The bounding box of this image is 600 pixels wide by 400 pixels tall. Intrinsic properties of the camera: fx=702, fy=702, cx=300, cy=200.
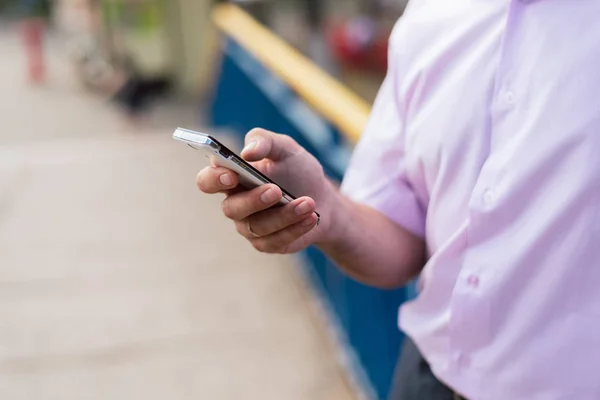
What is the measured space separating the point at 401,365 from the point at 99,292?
233 centimetres

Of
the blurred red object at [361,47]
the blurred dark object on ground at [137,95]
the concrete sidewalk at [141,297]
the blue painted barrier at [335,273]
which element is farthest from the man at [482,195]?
the blurred dark object on ground at [137,95]

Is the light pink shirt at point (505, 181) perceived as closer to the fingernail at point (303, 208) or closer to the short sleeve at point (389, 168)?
the short sleeve at point (389, 168)

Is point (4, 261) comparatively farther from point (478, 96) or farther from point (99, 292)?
point (478, 96)

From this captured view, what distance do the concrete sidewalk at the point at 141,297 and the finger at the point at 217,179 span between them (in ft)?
6.06

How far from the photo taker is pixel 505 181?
91cm

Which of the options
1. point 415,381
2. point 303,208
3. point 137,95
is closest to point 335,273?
point 415,381

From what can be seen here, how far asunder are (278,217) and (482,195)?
0.28 m

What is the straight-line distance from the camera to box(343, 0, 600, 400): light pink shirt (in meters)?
0.85

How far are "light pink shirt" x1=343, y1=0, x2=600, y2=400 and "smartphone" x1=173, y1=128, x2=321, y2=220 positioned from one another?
0.27 m

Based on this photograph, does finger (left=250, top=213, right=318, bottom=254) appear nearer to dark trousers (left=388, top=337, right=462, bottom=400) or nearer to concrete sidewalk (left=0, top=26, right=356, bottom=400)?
dark trousers (left=388, top=337, right=462, bottom=400)

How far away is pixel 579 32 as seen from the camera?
85cm

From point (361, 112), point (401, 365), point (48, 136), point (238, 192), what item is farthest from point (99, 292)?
point (48, 136)

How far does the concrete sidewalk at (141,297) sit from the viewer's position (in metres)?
2.70

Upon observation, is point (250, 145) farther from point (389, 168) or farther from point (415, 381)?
point (415, 381)
